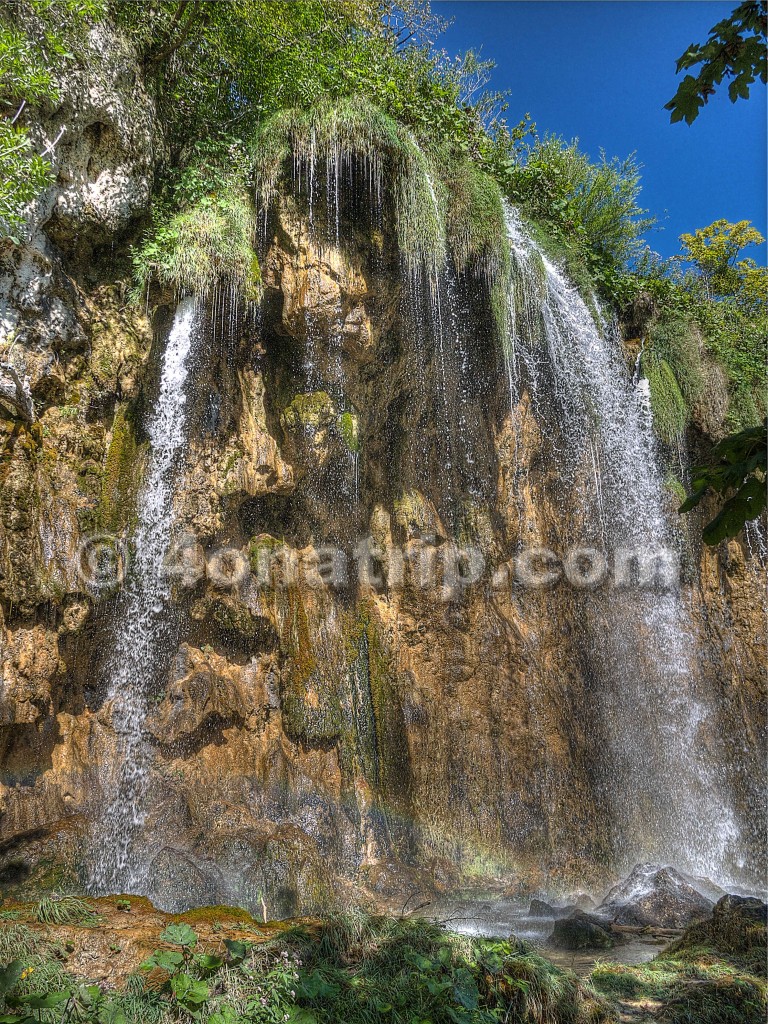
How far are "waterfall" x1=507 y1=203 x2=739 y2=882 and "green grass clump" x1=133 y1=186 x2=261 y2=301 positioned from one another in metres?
3.55

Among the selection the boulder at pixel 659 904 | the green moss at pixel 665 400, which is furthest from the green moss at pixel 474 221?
the boulder at pixel 659 904

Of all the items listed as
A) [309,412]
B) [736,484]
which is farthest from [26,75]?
[736,484]

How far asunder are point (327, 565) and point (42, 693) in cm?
350

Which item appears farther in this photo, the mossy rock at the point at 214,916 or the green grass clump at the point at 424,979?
the mossy rock at the point at 214,916

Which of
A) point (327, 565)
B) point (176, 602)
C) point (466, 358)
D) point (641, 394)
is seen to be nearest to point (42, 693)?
point (176, 602)

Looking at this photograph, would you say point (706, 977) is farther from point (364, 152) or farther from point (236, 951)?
point (364, 152)

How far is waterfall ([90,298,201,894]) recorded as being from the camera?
7090mm

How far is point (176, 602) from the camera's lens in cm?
803

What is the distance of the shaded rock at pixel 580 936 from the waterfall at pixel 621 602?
Answer: 3.02m

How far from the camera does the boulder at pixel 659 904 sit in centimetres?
604

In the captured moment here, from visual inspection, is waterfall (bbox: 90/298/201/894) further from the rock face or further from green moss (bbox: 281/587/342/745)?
green moss (bbox: 281/587/342/745)

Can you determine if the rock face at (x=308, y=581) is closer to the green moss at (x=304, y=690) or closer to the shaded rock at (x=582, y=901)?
the green moss at (x=304, y=690)

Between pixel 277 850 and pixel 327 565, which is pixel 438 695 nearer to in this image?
pixel 327 565

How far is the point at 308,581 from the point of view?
8648mm
